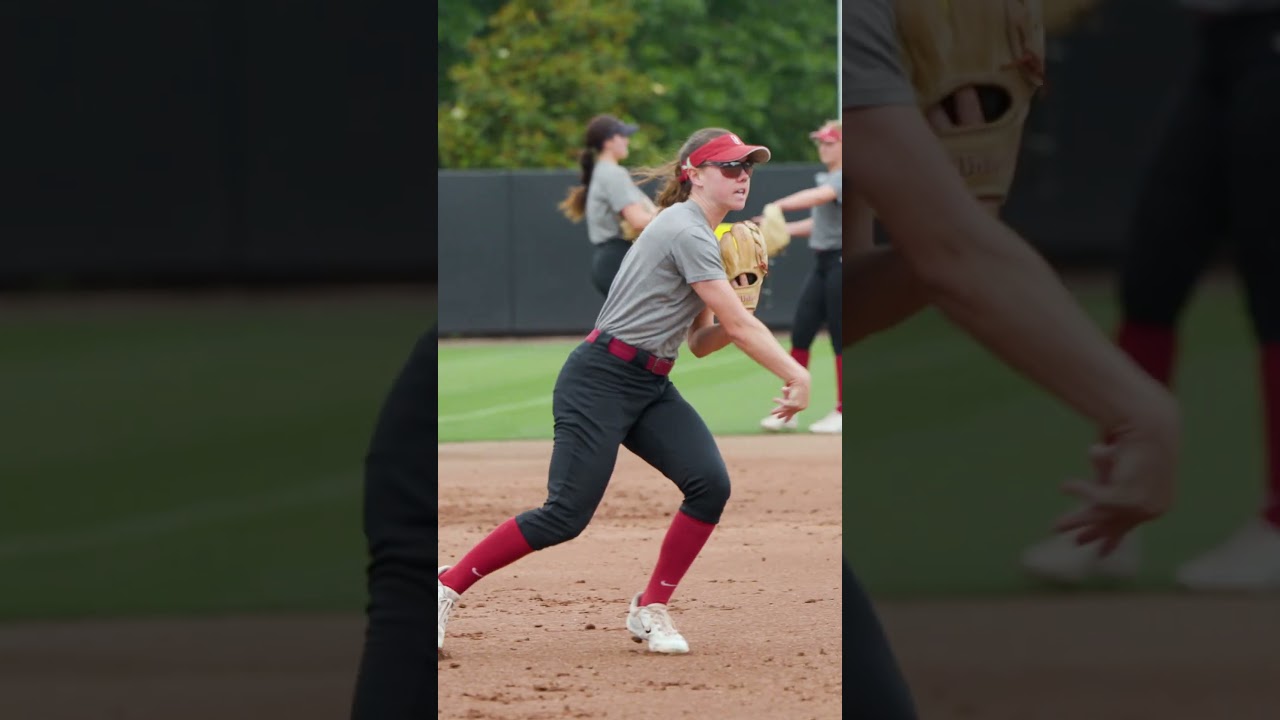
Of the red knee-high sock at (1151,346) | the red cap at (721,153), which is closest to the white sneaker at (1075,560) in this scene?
the red knee-high sock at (1151,346)

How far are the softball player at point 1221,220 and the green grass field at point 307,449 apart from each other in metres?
0.03

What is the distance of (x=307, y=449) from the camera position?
2.65 meters

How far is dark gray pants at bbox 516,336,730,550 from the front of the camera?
15.7 ft

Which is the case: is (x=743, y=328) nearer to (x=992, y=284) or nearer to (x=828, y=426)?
(x=992, y=284)

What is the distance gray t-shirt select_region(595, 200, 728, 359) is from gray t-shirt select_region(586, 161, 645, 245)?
181 inches

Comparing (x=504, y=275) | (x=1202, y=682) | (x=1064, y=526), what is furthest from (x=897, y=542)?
(x=504, y=275)

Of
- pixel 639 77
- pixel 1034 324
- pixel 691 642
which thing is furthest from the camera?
pixel 639 77

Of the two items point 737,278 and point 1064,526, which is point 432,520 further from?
point 737,278

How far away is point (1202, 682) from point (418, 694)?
128 centimetres

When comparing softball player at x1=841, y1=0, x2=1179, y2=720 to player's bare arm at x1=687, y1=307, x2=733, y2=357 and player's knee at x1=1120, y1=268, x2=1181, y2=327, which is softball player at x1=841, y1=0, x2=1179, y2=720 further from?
player's bare arm at x1=687, y1=307, x2=733, y2=357

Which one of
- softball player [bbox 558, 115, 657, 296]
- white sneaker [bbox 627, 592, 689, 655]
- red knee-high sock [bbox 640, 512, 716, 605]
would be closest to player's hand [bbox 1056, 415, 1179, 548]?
red knee-high sock [bbox 640, 512, 716, 605]

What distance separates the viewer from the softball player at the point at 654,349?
4.73 meters

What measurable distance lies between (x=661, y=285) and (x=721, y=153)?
414 mm

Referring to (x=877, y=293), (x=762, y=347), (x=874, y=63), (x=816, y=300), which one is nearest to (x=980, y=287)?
(x=877, y=293)
